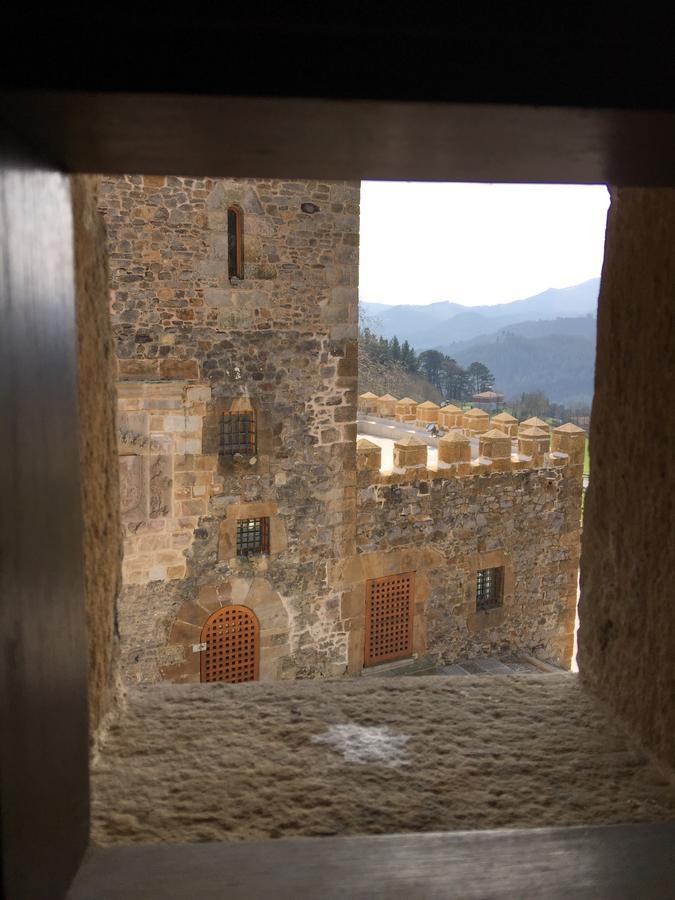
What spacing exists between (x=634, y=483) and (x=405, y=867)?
119 centimetres

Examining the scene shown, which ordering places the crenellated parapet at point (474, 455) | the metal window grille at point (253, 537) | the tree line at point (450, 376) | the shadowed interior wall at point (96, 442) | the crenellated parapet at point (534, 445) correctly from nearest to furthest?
1. the shadowed interior wall at point (96, 442)
2. the metal window grille at point (253, 537)
3. the crenellated parapet at point (474, 455)
4. the crenellated parapet at point (534, 445)
5. the tree line at point (450, 376)

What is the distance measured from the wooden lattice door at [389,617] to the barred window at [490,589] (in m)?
1.45

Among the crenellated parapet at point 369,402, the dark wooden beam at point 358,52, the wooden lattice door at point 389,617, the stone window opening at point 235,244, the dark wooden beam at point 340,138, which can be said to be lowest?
the wooden lattice door at point 389,617

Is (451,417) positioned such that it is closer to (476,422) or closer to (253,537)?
(476,422)

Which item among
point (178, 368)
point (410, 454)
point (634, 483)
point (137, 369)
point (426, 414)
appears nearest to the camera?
point (634, 483)

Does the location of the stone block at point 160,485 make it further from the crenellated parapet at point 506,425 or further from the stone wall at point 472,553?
the crenellated parapet at point 506,425

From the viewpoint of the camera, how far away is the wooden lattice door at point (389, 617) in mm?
10898

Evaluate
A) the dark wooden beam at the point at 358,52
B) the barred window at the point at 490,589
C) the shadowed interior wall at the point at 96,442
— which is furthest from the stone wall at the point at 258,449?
the dark wooden beam at the point at 358,52

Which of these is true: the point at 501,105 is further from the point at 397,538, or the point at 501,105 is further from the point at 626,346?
Result: the point at 397,538

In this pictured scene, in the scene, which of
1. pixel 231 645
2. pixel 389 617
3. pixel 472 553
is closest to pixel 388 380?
pixel 472 553

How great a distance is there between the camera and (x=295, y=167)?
4.72 feet

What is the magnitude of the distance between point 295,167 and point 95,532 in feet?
3.61

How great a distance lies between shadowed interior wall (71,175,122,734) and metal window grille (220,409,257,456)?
727 cm

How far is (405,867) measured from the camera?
158cm
